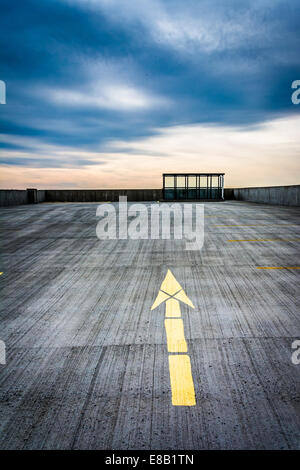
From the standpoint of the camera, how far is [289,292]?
7121mm

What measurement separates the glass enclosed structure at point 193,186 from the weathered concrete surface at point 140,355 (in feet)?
102

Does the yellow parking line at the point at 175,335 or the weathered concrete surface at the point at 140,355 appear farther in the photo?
the yellow parking line at the point at 175,335

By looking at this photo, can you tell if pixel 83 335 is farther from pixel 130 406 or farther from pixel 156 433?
pixel 156 433

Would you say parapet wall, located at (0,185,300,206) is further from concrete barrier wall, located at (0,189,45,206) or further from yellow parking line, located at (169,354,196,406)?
yellow parking line, located at (169,354,196,406)

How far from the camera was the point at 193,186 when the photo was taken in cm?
4050

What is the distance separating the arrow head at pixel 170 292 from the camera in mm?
6660

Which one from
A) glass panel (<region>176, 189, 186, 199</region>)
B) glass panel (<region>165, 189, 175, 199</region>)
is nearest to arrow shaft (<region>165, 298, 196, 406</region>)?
glass panel (<region>176, 189, 186, 199</region>)

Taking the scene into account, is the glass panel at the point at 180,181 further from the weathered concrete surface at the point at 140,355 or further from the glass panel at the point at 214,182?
the weathered concrete surface at the point at 140,355

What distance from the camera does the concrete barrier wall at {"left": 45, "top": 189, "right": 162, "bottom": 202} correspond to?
4372 cm

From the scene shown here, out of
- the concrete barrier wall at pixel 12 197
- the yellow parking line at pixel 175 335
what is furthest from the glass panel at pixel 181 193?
the yellow parking line at pixel 175 335

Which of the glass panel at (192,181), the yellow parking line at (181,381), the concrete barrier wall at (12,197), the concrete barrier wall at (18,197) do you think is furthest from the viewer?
the glass panel at (192,181)
